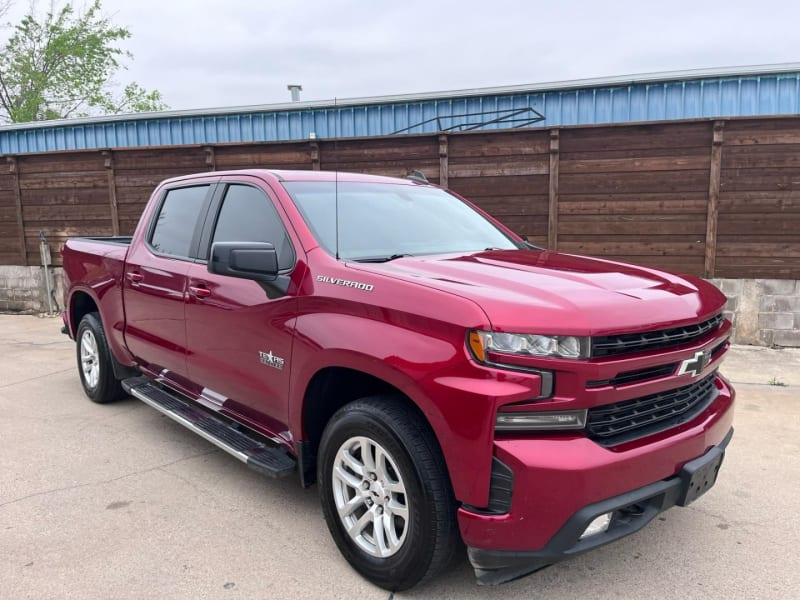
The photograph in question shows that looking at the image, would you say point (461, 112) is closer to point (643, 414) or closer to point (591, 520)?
point (643, 414)

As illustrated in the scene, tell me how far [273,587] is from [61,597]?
2.87ft

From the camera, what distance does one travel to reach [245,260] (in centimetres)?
271

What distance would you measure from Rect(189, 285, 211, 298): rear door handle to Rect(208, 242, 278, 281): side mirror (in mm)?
567

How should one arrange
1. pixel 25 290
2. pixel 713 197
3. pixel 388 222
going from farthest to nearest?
pixel 25 290, pixel 713 197, pixel 388 222

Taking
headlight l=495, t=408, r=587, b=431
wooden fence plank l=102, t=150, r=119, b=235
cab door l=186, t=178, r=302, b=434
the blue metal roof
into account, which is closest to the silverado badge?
cab door l=186, t=178, r=302, b=434

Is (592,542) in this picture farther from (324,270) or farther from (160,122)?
(160,122)

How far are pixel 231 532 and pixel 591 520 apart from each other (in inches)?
72.5

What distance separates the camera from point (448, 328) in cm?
216

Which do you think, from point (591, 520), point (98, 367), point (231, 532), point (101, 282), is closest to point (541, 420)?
point (591, 520)

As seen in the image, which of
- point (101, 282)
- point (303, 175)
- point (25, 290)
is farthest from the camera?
point (25, 290)

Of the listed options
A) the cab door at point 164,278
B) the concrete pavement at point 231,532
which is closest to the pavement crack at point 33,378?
the concrete pavement at point 231,532

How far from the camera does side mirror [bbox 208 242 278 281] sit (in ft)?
8.93

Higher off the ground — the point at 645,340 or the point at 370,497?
the point at 645,340

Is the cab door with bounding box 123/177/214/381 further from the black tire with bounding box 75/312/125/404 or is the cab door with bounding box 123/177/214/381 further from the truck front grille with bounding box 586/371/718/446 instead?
the truck front grille with bounding box 586/371/718/446
